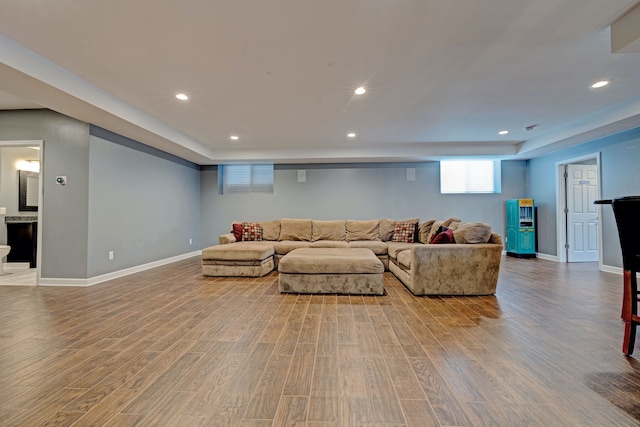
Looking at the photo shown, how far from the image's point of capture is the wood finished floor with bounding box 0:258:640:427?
1409 millimetres

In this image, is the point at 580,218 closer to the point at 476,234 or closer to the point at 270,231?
the point at 476,234

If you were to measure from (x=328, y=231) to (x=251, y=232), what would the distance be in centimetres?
163

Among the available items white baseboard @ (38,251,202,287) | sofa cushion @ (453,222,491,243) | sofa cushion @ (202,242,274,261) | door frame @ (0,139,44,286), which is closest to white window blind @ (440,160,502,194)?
sofa cushion @ (453,222,491,243)

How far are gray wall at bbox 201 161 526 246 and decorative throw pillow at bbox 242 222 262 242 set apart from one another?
1.29m

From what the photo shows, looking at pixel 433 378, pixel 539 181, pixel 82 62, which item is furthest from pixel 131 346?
pixel 539 181

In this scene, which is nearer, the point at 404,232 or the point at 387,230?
the point at 404,232

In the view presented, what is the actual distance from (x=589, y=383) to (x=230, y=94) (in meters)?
4.19

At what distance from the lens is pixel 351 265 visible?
358 centimetres

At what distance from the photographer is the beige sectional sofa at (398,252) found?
11.5ft

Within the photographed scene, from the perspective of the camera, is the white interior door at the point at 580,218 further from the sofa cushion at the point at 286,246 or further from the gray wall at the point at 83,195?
the gray wall at the point at 83,195

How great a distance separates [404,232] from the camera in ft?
18.5

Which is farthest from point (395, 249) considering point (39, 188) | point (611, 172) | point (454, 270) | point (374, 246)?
point (39, 188)

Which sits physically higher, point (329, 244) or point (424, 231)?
point (424, 231)

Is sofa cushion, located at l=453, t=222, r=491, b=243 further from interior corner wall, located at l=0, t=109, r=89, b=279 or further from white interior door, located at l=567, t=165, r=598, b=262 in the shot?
interior corner wall, located at l=0, t=109, r=89, b=279
